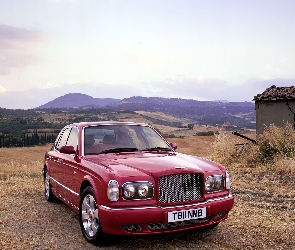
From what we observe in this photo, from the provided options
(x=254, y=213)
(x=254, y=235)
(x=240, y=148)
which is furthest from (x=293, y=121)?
(x=254, y=235)

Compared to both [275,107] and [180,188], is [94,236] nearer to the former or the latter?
[180,188]

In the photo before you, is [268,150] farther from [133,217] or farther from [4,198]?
[133,217]

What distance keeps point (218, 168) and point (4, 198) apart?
17.1ft

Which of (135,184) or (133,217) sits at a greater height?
(135,184)

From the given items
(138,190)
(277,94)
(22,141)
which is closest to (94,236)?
(138,190)

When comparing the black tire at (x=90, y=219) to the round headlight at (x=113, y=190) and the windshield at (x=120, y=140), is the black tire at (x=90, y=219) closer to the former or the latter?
the round headlight at (x=113, y=190)

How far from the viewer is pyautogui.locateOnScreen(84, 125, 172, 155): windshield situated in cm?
578

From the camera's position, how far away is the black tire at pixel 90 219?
15.5 feet

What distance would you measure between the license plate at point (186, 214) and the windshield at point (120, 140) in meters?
1.59

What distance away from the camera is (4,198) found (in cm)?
815

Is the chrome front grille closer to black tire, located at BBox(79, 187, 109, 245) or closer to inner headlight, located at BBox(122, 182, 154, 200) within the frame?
inner headlight, located at BBox(122, 182, 154, 200)

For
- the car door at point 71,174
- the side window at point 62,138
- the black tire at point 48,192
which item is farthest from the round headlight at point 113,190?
the black tire at point 48,192

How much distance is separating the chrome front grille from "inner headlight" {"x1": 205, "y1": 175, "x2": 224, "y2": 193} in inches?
5.8

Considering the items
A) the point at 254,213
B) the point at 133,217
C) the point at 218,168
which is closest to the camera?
the point at 133,217
